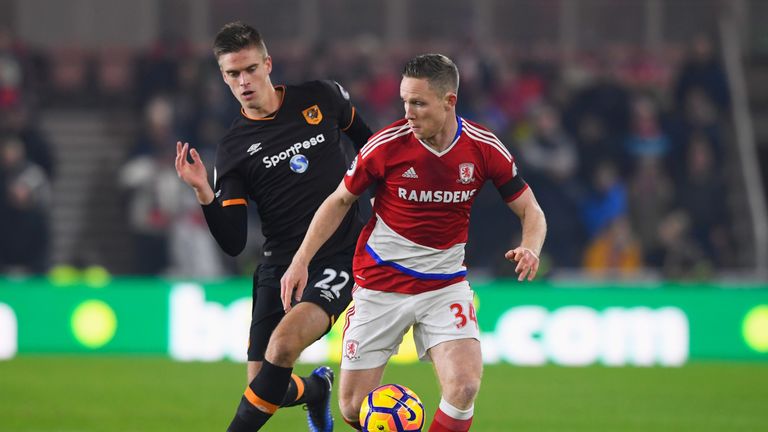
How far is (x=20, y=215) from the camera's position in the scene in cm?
1504

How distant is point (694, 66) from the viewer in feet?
55.1

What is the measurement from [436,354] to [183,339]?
25.2 feet

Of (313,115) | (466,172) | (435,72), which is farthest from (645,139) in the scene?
(435,72)

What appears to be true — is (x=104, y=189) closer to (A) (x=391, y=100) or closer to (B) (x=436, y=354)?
(A) (x=391, y=100)

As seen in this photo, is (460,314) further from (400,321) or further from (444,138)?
(444,138)

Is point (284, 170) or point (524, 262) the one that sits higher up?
point (284, 170)

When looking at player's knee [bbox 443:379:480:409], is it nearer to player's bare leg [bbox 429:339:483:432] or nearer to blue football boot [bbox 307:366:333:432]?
player's bare leg [bbox 429:339:483:432]

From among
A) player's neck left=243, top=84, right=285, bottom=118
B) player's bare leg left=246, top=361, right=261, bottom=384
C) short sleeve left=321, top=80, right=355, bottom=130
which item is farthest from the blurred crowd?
player's bare leg left=246, top=361, right=261, bottom=384

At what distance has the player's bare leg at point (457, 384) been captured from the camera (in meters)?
6.20

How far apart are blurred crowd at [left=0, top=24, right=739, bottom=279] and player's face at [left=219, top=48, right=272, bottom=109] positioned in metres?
8.36

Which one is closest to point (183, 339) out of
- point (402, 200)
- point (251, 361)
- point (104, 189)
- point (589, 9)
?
point (104, 189)

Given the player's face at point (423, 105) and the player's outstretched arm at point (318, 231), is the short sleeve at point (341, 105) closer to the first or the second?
the player's outstretched arm at point (318, 231)

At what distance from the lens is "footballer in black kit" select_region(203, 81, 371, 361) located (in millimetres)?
7020

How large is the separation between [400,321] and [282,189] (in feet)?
3.44
